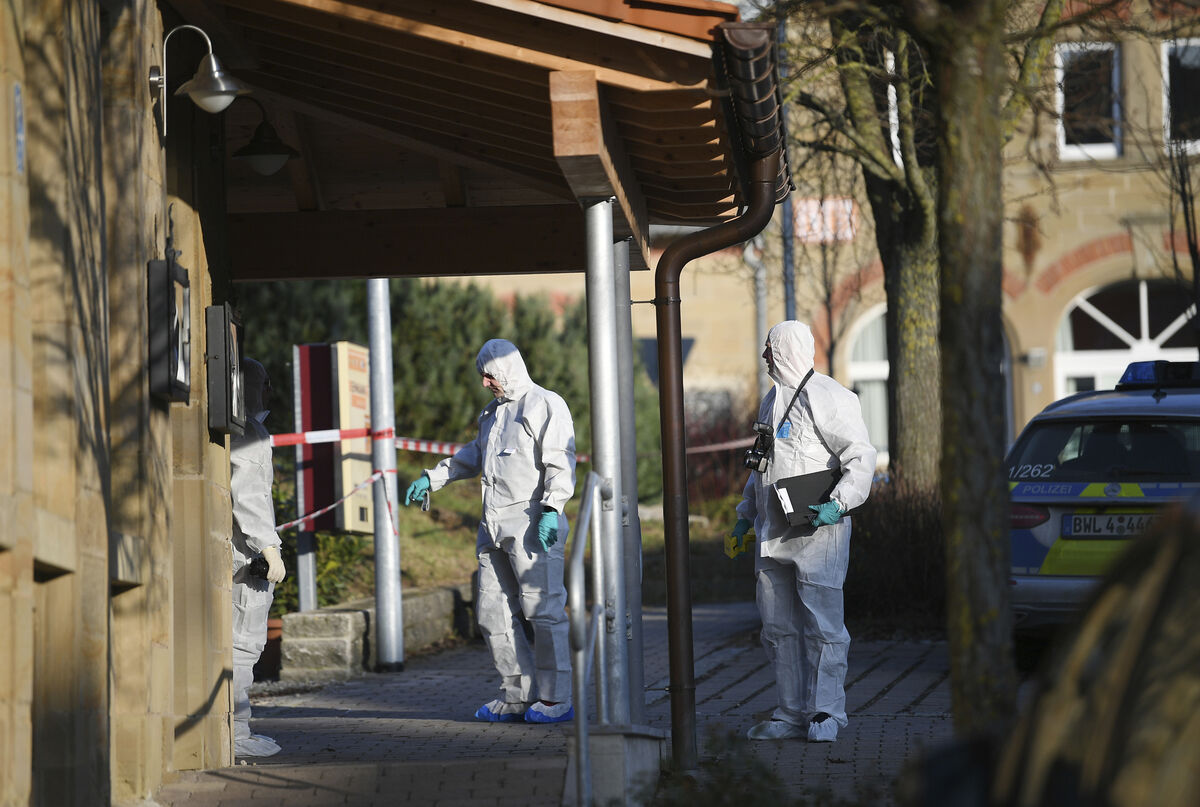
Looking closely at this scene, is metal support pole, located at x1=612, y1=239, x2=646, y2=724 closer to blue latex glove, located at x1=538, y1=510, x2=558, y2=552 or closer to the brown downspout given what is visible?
the brown downspout

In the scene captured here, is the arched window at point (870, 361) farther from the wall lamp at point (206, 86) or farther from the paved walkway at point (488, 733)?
the wall lamp at point (206, 86)

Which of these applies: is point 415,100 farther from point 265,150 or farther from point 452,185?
point 452,185

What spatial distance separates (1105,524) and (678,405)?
10.8 ft

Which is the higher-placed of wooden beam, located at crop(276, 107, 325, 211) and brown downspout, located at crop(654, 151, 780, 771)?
wooden beam, located at crop(276, 107, 325, 211)

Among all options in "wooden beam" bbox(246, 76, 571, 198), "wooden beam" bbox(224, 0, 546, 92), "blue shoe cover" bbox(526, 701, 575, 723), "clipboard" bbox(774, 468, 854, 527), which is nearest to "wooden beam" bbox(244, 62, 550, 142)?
"wooden beam" bbox(246, 76, 571, 198)

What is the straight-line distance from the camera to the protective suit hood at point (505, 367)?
29.5 ft

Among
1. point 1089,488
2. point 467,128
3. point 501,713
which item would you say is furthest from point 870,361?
point 467,128

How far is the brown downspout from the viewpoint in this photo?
7117mm

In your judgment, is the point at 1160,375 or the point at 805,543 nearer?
the point at 805,543

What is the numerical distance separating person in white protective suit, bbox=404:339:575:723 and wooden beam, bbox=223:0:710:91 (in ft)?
9.43

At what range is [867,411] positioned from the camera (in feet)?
83.1

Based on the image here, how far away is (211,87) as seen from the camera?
654 centimetres

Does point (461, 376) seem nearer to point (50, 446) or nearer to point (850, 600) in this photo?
point (850, 600)

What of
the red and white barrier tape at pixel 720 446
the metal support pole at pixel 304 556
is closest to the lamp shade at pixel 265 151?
the metal support pole at pixel 304 556
